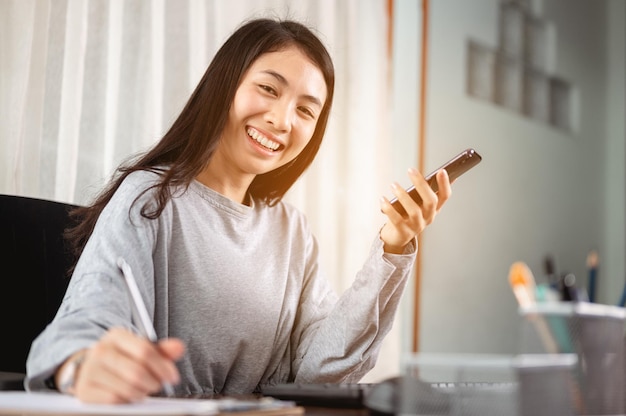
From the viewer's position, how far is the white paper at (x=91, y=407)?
1.76 ft

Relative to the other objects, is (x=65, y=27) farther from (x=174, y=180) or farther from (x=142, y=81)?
(x=174, y=180)

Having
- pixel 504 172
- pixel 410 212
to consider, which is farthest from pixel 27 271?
pixel 504 172

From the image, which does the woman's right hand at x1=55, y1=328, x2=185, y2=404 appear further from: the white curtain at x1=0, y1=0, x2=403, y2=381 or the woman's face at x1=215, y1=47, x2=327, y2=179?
the white curtain at x1=0, y1=0, x2=403, y2=381

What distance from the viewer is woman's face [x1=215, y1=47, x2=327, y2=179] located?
3.76 ft

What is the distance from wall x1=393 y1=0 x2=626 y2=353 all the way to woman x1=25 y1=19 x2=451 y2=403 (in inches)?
63.0

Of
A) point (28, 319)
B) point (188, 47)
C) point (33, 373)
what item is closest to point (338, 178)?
point (188, 47)

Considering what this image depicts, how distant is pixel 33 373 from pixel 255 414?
0.24m

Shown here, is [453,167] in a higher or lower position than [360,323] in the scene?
higher

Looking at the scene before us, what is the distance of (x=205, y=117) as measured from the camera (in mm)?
1149

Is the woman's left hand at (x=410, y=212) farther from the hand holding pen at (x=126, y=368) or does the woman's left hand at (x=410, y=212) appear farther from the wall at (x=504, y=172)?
the wall at (x=504, y=172)

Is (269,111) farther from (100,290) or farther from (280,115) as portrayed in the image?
(100,290)

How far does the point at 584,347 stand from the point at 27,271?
76 centimetres

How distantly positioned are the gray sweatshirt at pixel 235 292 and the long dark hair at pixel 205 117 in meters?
0.04

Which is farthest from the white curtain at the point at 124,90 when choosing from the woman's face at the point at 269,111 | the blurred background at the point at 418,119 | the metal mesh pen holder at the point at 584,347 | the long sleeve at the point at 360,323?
the metal mesh pen holder at the point at 584,347
